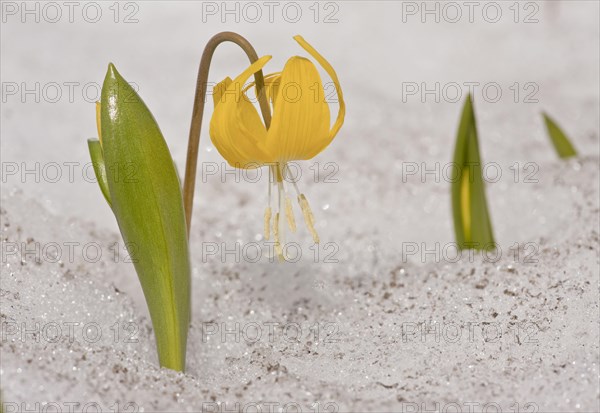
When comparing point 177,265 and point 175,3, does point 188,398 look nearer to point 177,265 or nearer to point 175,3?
point 177,265

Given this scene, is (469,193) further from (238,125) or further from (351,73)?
(351,73)

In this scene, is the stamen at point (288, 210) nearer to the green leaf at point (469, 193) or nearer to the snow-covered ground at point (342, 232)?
the snow-covered ground at point (342, 232)

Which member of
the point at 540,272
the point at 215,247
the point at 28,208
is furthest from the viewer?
the point at 215,247

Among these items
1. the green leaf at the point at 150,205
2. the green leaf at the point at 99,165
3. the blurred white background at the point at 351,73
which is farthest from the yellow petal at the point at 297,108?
the blurred white background at the point at 351,73

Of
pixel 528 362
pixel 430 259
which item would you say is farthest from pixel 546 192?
pixel 528 362

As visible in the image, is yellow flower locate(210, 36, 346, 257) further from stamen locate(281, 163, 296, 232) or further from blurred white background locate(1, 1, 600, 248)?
blurred white background locate(1, 1, 600, 248)

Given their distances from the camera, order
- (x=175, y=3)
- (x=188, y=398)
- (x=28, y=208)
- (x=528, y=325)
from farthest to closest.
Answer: (x=175, y=3) → (x=28, y=208) → (x=528, y=325) → (x=188, y=398)

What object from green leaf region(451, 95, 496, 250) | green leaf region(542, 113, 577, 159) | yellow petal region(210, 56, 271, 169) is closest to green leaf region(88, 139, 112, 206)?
yellow petal region(210, 56, 271, 169)
